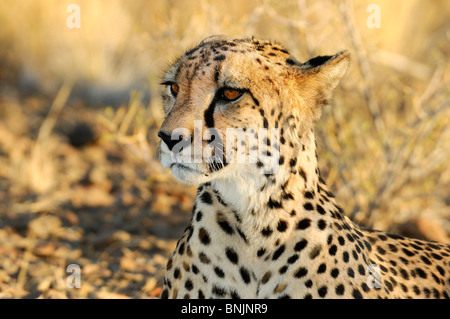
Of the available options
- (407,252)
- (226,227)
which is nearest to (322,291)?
(226,227)

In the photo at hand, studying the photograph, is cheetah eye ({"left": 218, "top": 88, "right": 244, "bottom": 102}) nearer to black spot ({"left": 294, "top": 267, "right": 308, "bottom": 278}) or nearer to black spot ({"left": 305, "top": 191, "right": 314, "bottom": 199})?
black spot ({"left": 305, "top": 191, "right": 314, "bottom": 199})

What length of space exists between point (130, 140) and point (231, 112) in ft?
6.41

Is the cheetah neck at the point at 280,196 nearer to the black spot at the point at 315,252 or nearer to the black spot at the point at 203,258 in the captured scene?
the black spot at the point at 315,252

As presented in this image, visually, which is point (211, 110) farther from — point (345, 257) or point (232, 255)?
point (345, 257)

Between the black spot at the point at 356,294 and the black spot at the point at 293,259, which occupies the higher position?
the black spot at the point at 293,259

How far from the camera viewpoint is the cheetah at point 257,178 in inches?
83.3

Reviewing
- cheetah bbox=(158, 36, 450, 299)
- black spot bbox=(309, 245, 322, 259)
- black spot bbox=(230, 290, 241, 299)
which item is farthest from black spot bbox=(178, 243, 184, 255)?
black spot bbox=(309, 245, 322, 259)

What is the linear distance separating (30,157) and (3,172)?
0.30 metres

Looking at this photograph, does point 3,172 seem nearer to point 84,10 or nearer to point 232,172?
point 84,10

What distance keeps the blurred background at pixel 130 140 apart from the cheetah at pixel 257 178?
0.99m

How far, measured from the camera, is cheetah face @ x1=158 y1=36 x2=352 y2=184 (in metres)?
2.07

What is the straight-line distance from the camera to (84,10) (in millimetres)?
6980

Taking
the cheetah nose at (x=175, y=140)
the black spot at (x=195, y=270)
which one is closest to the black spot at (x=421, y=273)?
the black spot at (x=195, y=270)

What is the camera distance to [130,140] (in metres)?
3.97
